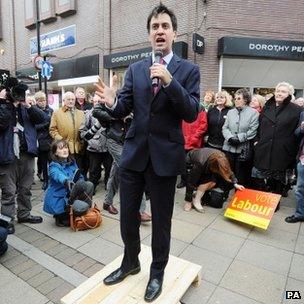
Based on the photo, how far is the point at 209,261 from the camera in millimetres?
3264

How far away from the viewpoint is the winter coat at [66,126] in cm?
511

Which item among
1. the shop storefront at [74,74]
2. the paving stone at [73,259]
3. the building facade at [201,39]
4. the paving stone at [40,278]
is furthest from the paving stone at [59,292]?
the shop storefront at [74,74]

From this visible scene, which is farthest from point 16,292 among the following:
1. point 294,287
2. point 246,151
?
point 246,151

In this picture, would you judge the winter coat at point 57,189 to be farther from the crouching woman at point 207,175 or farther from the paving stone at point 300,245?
the paving stone at point 300,245

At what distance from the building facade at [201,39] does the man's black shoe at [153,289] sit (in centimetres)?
796

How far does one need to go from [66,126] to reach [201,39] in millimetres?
6002

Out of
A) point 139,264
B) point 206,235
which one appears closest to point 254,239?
point 206,235

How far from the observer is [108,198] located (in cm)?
455

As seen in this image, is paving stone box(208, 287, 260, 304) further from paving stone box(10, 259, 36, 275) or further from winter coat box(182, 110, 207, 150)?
winter coat box(182, 110, 207, 150)

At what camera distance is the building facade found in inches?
379

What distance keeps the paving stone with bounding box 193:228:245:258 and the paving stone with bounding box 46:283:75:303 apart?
1.54 meters

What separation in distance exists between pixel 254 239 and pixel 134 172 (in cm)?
219

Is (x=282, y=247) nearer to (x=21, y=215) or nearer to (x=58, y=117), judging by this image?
(x=21, y=215)

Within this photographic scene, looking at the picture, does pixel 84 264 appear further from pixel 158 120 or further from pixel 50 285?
pixel 158 120
